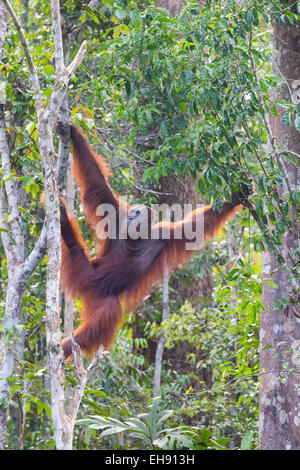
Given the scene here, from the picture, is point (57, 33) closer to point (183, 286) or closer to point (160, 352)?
point (160, 352)

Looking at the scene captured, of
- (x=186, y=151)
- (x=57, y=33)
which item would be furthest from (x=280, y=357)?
(x=57, y=33)

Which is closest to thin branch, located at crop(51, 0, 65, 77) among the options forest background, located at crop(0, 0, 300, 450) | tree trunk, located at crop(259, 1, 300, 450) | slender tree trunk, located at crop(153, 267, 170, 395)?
forest background, located at crop(0, 0, 300, 450)

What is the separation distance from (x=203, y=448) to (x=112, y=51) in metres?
2.37

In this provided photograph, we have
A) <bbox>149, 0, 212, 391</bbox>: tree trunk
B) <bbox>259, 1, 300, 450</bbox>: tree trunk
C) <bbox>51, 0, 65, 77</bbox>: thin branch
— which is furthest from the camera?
<bbox>149, 0, 212, 391</bbox>: tree trunk

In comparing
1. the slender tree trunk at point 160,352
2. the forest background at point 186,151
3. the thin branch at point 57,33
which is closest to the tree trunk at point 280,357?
the forest background at point 186,151

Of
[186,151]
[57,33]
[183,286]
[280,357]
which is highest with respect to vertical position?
[57,33]

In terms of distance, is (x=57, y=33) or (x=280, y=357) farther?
(x=280, y=357)

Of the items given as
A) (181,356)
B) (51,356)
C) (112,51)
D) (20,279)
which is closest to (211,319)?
(181,356)

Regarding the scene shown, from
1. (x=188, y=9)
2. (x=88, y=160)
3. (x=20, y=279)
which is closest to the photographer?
(x=188, y=9)

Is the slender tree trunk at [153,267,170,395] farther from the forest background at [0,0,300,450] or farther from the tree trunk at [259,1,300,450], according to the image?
the tree trunk at [259,1,300,450]

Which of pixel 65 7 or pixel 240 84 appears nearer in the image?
pixel 240 84

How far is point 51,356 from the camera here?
2.28 metres
